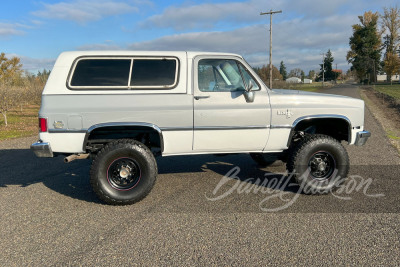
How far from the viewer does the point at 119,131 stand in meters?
4.25

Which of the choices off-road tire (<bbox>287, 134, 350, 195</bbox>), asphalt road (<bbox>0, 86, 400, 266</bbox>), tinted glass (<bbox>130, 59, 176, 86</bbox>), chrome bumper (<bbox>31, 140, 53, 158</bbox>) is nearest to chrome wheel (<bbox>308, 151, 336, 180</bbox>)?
off-road tire (<bbox>287, 134, 350, 195</bbox>)

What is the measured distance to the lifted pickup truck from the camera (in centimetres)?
398

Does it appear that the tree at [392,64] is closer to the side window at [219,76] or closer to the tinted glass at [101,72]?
the side window at [219,76]

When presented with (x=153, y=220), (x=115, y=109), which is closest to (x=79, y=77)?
(x=115, y=109)

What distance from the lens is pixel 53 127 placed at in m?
3.94

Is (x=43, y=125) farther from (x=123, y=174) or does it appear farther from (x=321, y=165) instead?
(x=321, y=165)

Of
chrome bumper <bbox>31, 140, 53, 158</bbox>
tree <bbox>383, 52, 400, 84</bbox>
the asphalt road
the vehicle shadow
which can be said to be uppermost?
tree <bbox>383, 52, 400, 84</bbox>

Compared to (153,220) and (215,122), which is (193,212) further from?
(215,122)

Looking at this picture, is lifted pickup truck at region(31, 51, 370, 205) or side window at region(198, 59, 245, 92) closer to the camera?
lifted pickup truck at region(31, 51, 370, 205)

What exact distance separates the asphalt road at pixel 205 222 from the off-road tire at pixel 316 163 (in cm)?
17

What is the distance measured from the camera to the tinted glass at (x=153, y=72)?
4.16 metres

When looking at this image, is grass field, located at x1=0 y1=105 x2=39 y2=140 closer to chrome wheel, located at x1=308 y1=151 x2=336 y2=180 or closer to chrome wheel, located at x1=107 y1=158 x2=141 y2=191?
chrome wheel, located at x1=107 y1=158 x2=141 y2=191

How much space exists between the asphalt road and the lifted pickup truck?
18.6 inches

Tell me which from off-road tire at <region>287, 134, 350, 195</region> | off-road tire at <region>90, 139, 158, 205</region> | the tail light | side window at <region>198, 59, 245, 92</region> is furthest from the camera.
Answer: off-road tire at <region>287, 134, 350, 195</region>
